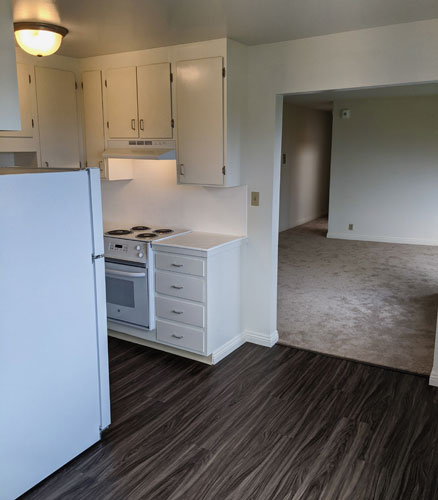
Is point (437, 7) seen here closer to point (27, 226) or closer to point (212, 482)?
point (27, 226)

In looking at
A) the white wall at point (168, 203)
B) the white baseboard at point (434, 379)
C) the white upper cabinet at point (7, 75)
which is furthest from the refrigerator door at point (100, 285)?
the white baseboard at point (434, 379)

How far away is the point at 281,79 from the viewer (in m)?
3.46

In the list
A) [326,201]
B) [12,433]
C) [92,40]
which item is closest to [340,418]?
[12,433]

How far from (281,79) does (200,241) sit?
A: 1.36 metres

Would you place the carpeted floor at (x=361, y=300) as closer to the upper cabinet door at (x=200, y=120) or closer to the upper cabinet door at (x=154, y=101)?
the upper cabinet door at (x=200, y=120)

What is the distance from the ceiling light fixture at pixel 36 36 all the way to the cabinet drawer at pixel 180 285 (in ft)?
5.78

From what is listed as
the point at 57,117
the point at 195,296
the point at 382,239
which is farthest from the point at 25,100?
the point at 382,239

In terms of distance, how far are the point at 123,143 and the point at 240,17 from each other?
1.64 meters

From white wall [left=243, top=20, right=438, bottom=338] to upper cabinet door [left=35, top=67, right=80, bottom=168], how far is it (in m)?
1.63

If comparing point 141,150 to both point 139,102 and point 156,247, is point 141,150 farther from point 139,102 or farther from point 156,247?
point 156,247

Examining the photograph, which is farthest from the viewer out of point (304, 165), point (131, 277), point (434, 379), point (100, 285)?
point (304, 165)

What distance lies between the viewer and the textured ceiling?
2.55 m

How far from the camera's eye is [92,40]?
3461mm

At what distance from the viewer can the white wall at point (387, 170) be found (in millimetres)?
7539
